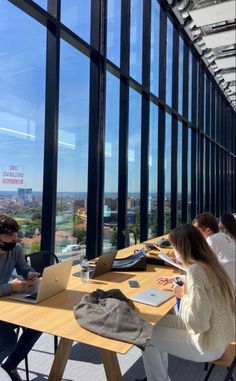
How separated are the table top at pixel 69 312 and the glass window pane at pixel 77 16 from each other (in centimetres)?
290

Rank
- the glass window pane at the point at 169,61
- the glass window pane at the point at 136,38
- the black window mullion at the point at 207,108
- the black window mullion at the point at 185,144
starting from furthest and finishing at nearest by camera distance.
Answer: the black window mullion at the point at 207,108, the black window mullion at the point at 185,144, the glass window pane at the point at 169,61, the glass window pane at the point at 136,38

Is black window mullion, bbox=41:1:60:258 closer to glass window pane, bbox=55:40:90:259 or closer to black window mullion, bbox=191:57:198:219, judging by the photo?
glass window pane, bbox=55:40:90:259

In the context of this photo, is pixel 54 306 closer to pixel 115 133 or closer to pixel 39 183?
pixel 39 183

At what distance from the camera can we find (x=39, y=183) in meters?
3.33

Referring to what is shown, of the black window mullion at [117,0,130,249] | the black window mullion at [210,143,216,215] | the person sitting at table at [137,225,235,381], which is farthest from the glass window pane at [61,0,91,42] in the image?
the black window mullion at [210,143,216,215]

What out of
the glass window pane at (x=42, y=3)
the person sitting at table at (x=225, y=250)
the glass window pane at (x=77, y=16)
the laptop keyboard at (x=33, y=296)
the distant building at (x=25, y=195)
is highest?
the glass window pane at (x=77, y=16)

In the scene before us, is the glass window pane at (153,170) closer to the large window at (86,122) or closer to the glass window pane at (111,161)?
the large window at (86,122)

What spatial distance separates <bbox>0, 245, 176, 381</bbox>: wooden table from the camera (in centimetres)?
141

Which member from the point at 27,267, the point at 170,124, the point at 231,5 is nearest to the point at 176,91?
the point at 170,124

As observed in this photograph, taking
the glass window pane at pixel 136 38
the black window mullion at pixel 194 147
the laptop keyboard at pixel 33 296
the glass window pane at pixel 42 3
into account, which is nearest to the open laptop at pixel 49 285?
the laptop keyboard at pixel 33 296

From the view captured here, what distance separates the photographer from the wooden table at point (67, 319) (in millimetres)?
1410

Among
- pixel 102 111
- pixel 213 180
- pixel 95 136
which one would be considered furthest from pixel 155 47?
pixel 213 180

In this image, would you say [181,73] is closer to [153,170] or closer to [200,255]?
[153,170]

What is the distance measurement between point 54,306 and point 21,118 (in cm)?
193
